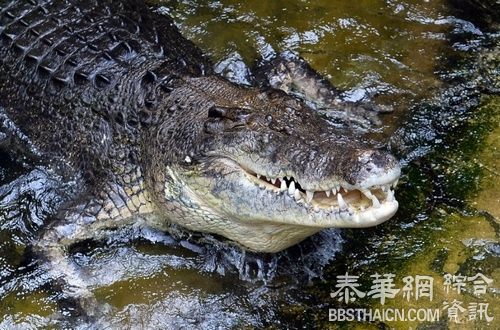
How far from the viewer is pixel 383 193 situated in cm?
313

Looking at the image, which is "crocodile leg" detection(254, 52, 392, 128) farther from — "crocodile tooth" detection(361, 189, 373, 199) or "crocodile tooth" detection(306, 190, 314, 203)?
"crocodile tooth" detection(361, 189, 373, 199)

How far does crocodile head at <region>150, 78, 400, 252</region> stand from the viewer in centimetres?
312

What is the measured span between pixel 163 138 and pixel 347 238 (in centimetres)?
139

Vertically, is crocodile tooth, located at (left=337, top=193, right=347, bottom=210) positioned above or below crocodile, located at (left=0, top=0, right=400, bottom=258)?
above

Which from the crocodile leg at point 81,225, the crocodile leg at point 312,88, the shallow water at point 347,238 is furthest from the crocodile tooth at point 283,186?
the crocodile leg at point 312,88

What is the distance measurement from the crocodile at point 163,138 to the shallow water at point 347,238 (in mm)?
216

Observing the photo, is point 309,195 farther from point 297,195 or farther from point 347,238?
point 347,238

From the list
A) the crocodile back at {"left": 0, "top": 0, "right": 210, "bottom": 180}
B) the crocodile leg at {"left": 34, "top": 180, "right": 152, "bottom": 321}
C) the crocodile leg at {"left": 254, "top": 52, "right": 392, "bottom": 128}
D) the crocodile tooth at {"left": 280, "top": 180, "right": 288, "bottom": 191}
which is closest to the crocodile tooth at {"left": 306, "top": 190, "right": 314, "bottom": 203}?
the crocodile tooth at {"left": 280, "top": 180, "right": 288, "bottom": 191}

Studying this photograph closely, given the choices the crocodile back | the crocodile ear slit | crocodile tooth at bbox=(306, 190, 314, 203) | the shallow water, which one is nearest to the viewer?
crocodile tooth at bbox=(306, 190, 314, 203)

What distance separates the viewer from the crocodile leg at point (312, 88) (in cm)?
→ 511

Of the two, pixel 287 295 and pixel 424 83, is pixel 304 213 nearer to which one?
pixel 287 295

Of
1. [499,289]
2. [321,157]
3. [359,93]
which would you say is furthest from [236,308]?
[359,93]

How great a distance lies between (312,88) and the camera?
534 cm

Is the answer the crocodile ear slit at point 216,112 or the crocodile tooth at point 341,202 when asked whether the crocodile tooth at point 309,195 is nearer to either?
the crocodile tooth at point 341,202
